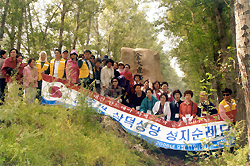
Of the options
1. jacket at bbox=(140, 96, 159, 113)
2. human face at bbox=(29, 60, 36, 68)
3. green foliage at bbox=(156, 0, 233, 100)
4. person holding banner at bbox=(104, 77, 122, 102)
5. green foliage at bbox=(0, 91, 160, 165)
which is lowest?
green foliage at bbox=(0, 91, 160, 165)

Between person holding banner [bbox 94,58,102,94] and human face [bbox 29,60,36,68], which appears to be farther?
person holding banner [bbox 94,58,102,94]

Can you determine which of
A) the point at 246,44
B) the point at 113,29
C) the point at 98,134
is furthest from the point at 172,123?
the point at 113,29

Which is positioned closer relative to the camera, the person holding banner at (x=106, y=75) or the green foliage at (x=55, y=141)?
the green foliage at (x=55, y=141)

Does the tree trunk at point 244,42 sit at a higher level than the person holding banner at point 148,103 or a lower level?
higher

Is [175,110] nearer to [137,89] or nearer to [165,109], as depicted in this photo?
[165,109]

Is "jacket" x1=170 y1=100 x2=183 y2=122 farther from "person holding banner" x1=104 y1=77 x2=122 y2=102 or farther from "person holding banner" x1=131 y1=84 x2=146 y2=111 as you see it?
"person holding banner" x1=104 y1=77 x2=122 y2=102

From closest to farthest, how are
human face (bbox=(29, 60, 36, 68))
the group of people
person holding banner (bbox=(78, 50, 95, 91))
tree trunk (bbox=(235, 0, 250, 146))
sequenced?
tree trunk (bbox=(235, 0, 250, 146)) → the group of people → human face (bbox=(29, 60, 36, 68)) → person holding banner (bbox=(78, 50, 95, 91))

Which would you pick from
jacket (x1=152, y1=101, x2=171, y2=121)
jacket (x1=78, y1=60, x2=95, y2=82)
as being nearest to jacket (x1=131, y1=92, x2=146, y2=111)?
jacket (x1=152, y1=101, x2=171, y2=121)

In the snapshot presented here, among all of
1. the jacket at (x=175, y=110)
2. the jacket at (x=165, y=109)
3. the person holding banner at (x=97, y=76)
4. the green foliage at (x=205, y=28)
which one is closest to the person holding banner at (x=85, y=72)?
the person holding banner at (x=97, y=76)

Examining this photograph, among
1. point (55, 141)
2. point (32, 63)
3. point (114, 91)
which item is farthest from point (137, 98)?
point (55, 141)

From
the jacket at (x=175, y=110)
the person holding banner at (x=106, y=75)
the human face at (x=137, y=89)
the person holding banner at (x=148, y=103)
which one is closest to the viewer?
the jacket at (x=175, y=110)

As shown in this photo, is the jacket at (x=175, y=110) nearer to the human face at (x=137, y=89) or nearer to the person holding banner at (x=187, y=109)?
the person holding banner at (x=187, y=109)

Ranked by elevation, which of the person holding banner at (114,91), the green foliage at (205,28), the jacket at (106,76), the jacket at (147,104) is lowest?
the jacket at (147,104)

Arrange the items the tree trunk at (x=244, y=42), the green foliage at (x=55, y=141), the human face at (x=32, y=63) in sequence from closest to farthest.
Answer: the green foliage at (x=55, y=141) → the tree trunk at (x=244, y=42) → the human face at (x=32, y=63)
